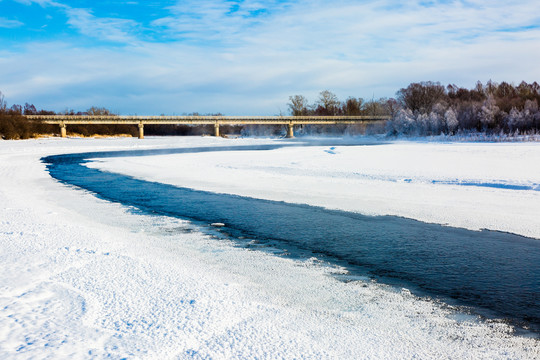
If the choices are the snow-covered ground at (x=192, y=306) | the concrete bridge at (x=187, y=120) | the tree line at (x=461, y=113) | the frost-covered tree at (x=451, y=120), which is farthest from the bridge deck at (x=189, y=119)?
the snow-covered ground at (x=192, y=306)

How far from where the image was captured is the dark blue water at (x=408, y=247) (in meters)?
5.77

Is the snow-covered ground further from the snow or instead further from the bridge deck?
the bridge deck

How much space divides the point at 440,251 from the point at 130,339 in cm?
576

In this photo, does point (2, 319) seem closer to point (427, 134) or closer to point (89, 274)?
point (89, 274)

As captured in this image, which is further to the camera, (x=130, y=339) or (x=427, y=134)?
(x=427, y=134)

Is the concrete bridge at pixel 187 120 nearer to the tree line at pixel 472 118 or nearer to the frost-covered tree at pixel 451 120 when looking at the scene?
the tree line at pixel 472 118

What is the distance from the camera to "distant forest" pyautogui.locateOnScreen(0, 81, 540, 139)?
209 ft

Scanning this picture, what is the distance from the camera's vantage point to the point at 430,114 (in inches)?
2795

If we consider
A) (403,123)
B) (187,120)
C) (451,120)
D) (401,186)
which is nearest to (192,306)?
(401,186)

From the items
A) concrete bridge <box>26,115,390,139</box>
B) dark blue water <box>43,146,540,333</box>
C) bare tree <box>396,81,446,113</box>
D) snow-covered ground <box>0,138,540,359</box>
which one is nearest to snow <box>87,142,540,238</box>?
dark blue water <box>43,146,540,333</box>

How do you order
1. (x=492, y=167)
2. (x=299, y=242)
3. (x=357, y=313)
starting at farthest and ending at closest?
1. (x=492, y=167)
2. (x=299, y=242)
3. (x=357, y=313)

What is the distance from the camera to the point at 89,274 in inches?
248

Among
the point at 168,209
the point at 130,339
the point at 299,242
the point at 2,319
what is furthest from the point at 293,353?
the point at 168,209

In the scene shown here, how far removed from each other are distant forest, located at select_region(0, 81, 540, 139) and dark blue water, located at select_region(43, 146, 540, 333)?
50992mm
